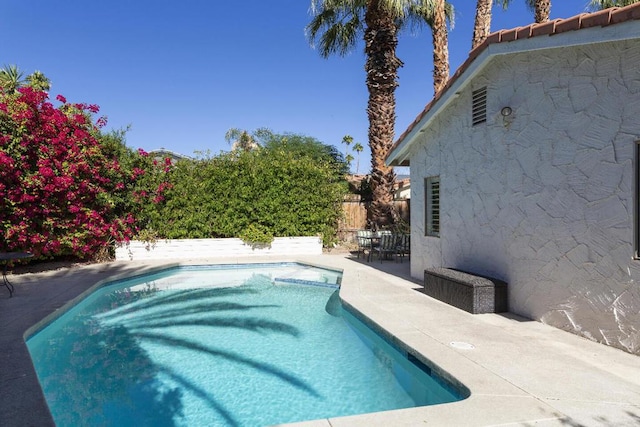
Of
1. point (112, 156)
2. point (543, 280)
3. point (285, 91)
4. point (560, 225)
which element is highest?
point (285, 91)

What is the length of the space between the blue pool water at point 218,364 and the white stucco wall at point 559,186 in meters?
2.84

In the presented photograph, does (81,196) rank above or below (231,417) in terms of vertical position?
above

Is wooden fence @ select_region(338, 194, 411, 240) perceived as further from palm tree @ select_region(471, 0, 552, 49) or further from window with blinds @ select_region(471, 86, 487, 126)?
window with blinds @ select_region(471, 86, 487, 126)

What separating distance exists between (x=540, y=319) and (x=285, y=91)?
97.0ft

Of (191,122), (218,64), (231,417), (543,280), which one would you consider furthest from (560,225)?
(191,122)

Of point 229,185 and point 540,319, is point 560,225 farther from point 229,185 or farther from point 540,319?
point 229,185

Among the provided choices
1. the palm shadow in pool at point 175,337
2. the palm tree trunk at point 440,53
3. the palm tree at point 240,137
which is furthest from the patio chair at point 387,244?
the palm tree at point 240,137

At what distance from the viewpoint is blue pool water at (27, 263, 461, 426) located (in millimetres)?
5023

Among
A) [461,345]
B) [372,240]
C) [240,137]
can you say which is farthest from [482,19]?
[240,137]

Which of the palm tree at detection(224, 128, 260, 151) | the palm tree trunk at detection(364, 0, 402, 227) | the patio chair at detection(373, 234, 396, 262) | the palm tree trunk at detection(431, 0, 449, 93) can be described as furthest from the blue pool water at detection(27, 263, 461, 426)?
the palm tree at detection(224, 128, 260, 151)

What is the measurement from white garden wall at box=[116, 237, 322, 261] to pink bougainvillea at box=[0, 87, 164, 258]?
1.53 metres

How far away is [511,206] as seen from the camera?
754 centimetres

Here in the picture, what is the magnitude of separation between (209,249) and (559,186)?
46.3 ft

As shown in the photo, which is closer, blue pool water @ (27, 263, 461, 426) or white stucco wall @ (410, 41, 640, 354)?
blue pool water @ (27, 263, 461, 426)
